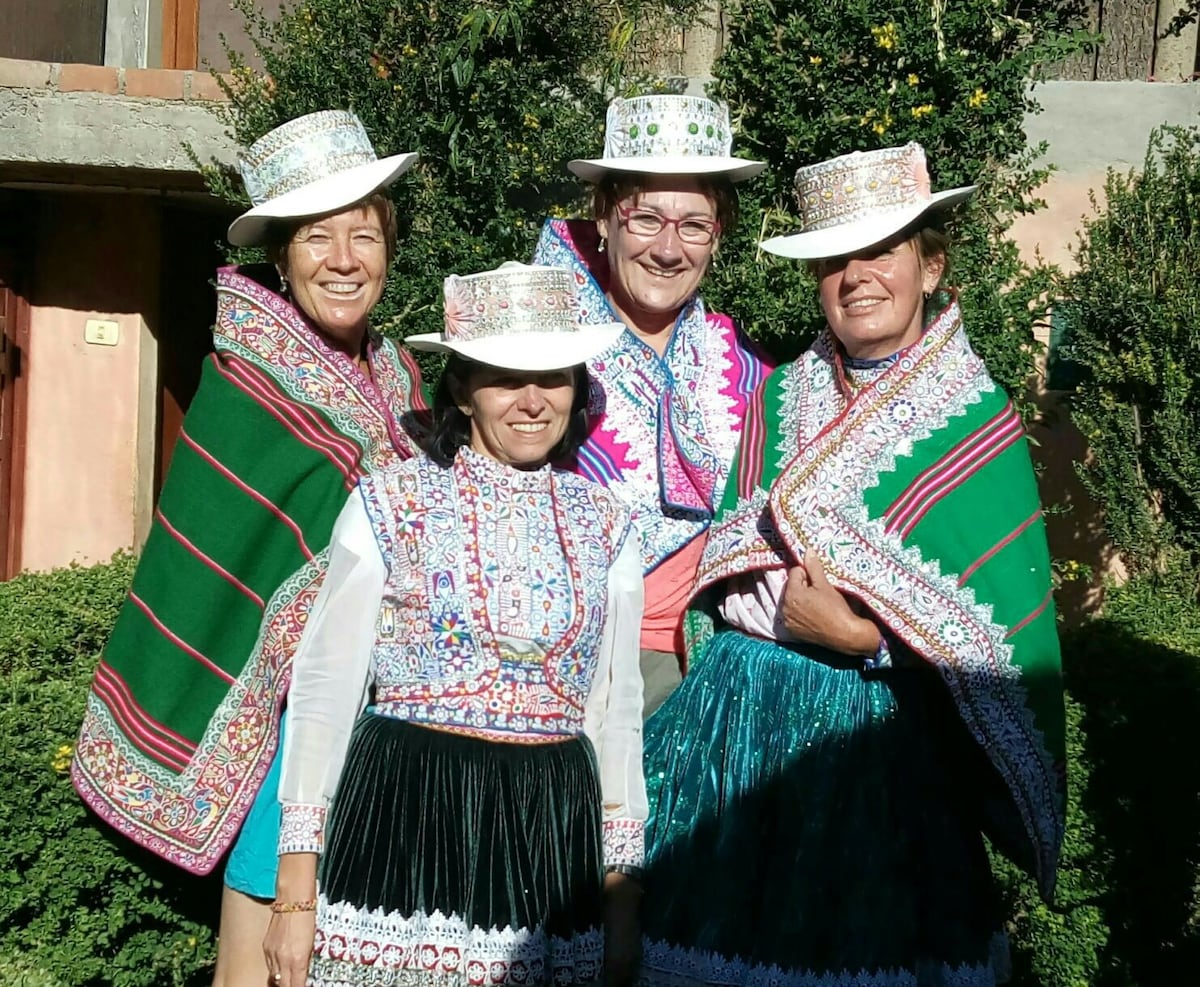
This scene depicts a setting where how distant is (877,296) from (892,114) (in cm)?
213

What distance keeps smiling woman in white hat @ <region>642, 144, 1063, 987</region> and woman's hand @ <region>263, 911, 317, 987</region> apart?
2.17 ft

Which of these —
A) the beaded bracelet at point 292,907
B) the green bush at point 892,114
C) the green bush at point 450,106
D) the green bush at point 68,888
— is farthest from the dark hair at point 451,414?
the green bush at point 450,106

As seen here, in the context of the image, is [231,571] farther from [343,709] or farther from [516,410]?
[516,410]

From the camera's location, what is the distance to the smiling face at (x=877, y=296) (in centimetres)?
282

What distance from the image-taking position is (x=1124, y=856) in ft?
13.6

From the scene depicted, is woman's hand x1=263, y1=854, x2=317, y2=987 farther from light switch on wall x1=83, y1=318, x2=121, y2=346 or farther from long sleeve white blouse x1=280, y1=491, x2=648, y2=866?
light switch on wall x1=83, y1=318, x2=121, y2=346

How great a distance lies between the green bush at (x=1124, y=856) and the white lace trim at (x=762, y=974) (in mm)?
1563

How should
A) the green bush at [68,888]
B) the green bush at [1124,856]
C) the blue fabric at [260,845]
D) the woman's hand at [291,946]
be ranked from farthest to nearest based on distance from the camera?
the green bush at [1124,856], the green bush at [68,888], the blue fabric at [260,845], the woman's hand at [291,946]

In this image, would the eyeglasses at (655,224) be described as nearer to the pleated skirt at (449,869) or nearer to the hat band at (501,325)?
the hat band at (501,325)

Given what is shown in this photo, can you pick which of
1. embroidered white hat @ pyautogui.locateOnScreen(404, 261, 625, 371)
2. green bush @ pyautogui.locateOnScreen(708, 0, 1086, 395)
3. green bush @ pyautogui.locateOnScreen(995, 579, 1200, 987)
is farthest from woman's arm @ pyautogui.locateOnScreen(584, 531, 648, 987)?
green bush @ pyautogui.locateOnScreen(708, 0, 1086, 395)

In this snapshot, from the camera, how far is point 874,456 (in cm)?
278

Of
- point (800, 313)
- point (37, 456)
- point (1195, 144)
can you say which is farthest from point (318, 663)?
point (37, 456)

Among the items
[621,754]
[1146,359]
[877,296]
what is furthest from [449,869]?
[1146,359]

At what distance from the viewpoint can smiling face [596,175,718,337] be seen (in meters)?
3.06
